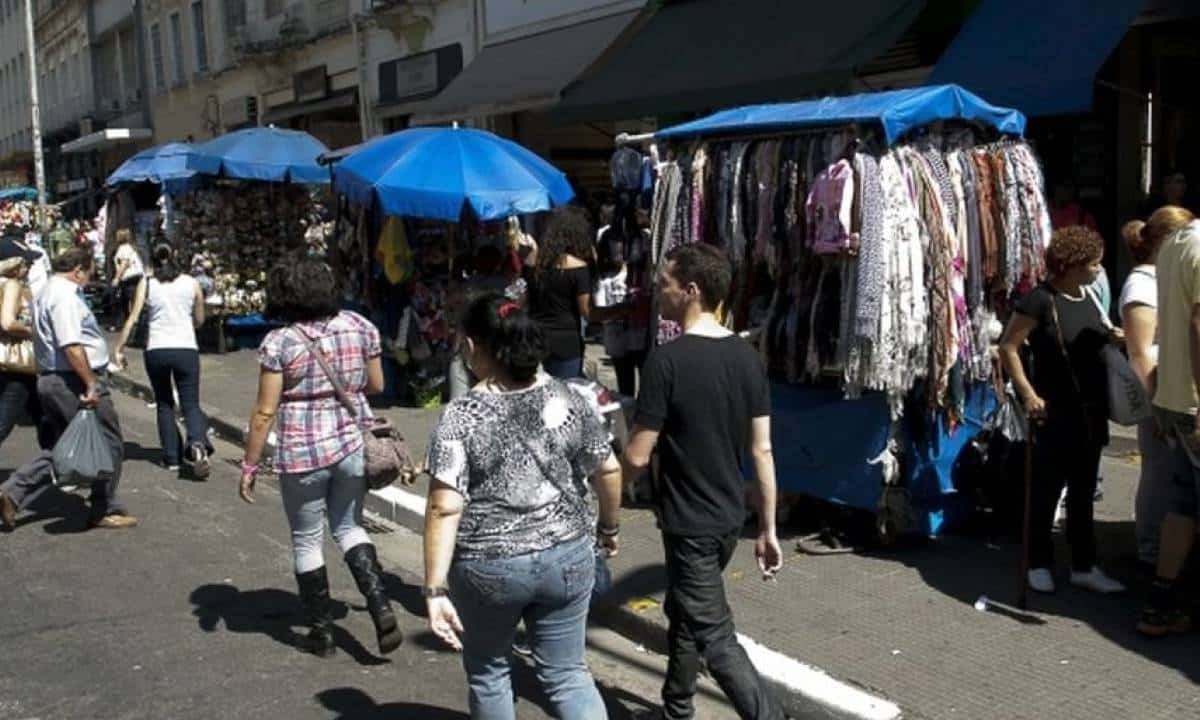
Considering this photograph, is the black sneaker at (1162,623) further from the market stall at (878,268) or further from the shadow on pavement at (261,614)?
the shadow on pavement at (261,614)

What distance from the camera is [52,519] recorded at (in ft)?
27.1

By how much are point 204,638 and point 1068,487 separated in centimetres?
400

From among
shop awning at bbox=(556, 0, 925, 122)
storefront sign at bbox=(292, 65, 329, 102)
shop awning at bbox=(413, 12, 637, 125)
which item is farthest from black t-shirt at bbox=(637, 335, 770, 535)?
storefront sign at bbox=(292, 65, 329, 102)

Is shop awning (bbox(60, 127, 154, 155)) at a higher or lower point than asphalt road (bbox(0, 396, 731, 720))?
higher

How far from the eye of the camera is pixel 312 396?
A: 534 centimetres

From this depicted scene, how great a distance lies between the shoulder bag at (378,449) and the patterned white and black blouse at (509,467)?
1.77m

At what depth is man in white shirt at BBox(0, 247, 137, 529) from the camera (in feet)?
24.6

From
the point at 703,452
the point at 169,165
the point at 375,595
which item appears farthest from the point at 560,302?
the point at 169,165

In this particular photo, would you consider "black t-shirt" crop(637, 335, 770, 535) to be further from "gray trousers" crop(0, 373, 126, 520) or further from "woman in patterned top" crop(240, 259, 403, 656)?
"gray trousers" crop(0, 373, 126, 520)

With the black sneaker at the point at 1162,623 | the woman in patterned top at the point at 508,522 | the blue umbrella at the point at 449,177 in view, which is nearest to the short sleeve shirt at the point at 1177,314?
the black sneaker at the point at 1162,623

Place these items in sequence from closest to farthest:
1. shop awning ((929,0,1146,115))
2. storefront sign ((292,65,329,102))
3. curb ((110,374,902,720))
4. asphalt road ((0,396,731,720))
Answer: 1. curb ((110,374,902,720))
2. asphalt road ((0,396,731,720))
3. shop awning ((929,0,1146,115))
4. storefront sign ((292,65,329,102))

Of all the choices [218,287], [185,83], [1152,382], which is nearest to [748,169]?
[1152,382]

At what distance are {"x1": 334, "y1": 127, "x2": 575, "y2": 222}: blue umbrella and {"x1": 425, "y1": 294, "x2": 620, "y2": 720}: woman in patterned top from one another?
6.42m

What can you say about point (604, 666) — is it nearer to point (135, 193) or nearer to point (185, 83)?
point (135, 193)
